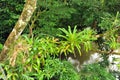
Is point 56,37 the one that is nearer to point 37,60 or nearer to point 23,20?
point 37,60

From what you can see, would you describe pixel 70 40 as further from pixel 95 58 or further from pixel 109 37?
pixel 95 58

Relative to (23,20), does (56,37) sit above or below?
below

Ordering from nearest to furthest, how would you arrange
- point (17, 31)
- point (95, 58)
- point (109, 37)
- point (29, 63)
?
point (17, 31), point (29, 63), point (109, 37), point (95, 58)

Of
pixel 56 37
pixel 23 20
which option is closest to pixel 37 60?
pixel 23 20

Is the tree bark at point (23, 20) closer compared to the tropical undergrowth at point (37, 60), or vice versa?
the tree bark at point (23, 20)

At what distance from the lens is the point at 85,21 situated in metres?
3.00

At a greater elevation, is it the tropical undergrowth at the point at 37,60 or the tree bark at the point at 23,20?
the tree bark at the point at 23,20

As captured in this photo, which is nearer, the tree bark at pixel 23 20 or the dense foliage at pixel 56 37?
the tree bark at pixel 23 20

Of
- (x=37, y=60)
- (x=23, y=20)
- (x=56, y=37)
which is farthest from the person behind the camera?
(x=56, y=37)

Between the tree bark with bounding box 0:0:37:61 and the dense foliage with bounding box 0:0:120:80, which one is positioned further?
the dense foliage with bounding box 0:0:120:80

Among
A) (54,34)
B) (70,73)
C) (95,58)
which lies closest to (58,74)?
(70,73)

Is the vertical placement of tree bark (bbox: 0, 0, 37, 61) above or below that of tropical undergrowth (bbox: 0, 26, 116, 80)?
above

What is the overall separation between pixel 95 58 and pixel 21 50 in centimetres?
105

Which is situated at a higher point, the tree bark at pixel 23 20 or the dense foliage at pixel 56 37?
the tree bark at pixel 23 20
